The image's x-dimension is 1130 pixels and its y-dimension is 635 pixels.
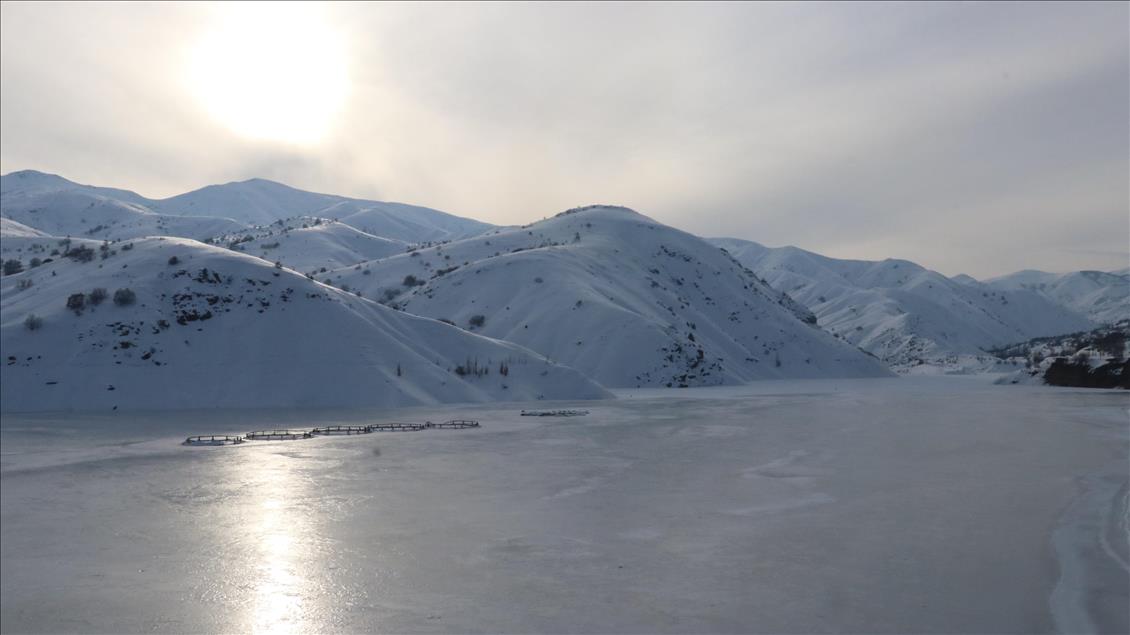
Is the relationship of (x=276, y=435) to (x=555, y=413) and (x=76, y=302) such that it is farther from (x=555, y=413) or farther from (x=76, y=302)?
(x=76, y=302)

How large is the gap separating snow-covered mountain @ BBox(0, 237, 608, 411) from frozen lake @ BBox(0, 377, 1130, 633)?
588 inches

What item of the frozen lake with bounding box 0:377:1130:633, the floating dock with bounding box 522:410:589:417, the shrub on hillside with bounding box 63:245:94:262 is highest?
the shrub on hillside with bounding box 63:245:94:262

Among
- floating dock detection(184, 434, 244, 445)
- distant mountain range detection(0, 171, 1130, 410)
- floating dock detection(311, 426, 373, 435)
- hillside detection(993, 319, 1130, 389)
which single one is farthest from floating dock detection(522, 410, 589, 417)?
hillside detection(993, 319, 1130, 389)

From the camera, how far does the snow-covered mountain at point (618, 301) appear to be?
88.2m

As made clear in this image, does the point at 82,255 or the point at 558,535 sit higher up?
the point at 82,255

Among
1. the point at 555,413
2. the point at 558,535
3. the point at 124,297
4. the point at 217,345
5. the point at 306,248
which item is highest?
the point at 306,248

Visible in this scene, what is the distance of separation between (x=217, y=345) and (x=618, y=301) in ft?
178

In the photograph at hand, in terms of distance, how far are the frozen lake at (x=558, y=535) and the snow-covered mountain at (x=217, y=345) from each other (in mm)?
14946

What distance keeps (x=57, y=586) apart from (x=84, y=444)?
19962mm

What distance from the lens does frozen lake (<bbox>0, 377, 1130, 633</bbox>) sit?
13.1 m

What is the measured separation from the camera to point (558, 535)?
18.2 meters

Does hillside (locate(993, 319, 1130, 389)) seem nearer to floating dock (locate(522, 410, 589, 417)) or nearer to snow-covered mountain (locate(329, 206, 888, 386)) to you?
snow-covered mountain (locate(329, 206, 888, 386))

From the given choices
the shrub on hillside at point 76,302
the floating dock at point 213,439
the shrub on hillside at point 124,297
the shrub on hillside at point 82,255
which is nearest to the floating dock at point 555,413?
the floating dock at point 213,439

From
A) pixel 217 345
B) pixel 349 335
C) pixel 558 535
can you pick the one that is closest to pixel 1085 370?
pixel 349 335
